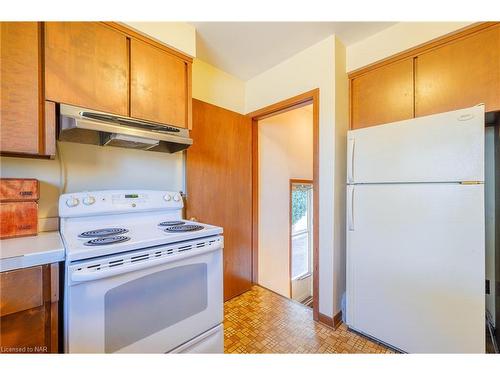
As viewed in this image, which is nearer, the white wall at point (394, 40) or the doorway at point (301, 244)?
the white wall at point (394, 40)

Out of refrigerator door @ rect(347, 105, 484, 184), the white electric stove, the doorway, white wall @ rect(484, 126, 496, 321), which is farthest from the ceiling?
the doorway

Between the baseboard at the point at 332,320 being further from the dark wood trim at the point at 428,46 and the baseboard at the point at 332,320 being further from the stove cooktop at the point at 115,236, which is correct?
the dark wood trim at the point at 428,46

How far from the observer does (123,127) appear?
3.95 ft

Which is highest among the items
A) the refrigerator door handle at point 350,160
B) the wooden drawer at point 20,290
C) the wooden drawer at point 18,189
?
the refrigerator door handle at point 350,160

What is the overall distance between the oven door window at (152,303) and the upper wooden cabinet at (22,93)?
31.6 inches

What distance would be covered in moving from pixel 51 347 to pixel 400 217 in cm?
186

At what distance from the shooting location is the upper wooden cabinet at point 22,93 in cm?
94

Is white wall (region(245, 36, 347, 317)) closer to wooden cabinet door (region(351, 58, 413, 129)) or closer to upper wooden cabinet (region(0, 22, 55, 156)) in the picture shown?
wooden cabinet door (region(351, 58, 413, 129))

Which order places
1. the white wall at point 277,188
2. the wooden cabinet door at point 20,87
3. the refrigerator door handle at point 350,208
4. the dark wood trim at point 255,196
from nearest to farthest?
the wooden cabinet door at point 20,87 → the refrigerator door handle at point 350,208 → the dark wood trim at point 255,196 → the white wall at point 277,188

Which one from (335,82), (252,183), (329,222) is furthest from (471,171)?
(252,183)

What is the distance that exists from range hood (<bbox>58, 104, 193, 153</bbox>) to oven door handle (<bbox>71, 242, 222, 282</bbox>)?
27.5 inches

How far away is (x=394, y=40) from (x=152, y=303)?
2325mm

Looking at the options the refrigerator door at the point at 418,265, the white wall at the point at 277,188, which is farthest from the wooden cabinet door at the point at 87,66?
the refrigerator door at the point at 418,265
